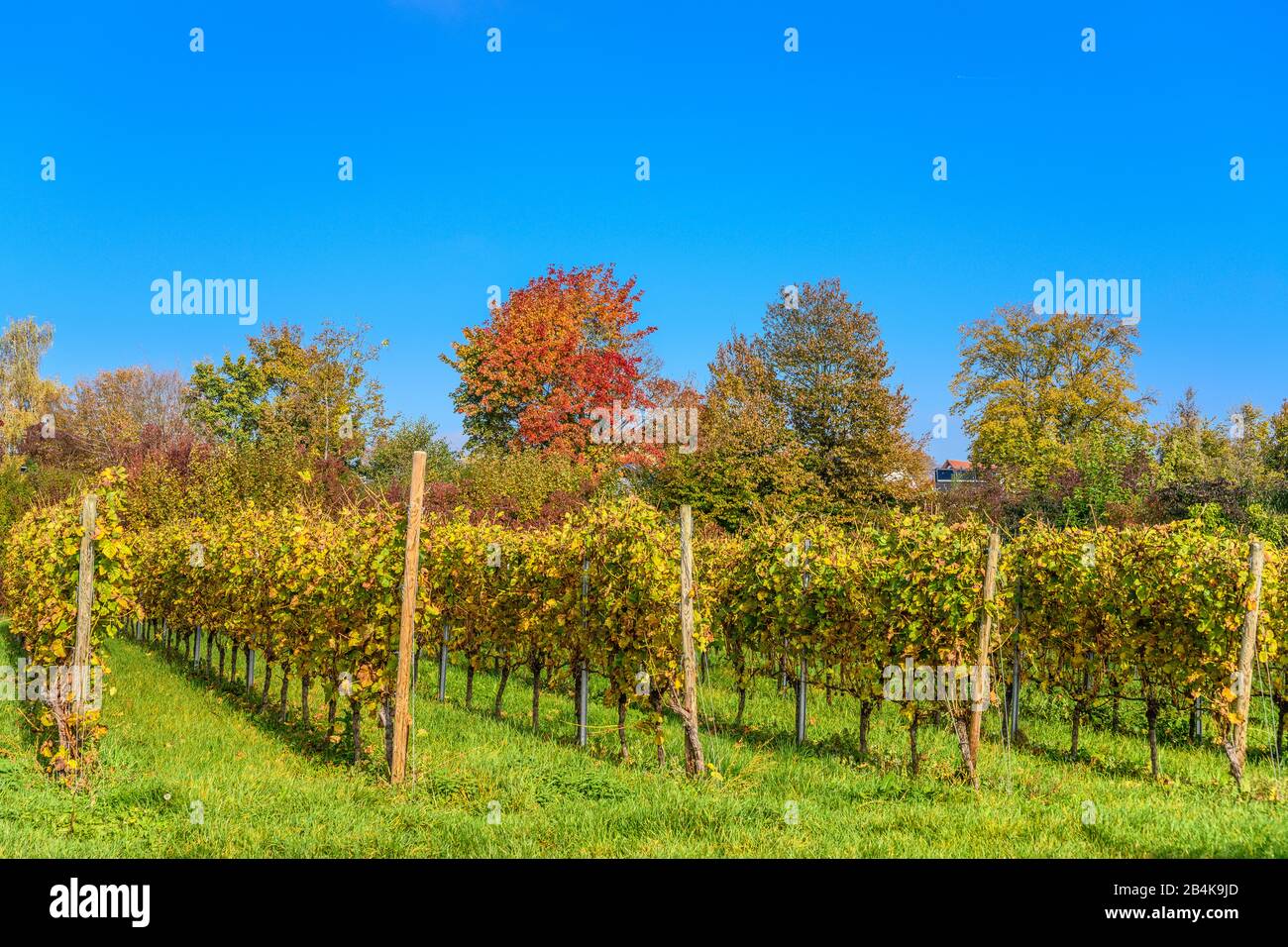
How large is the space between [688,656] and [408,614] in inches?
105

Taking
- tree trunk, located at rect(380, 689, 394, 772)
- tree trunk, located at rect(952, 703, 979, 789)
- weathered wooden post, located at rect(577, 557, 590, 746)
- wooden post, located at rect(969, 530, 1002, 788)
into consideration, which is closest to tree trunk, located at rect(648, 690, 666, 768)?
weathered wooden post, located at rect(577, 557, 590, 746)

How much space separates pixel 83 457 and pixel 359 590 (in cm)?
3877

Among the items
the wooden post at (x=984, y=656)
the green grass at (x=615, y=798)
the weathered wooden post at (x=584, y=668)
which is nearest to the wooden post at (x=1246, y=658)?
the green grass at (x=615, y=798)

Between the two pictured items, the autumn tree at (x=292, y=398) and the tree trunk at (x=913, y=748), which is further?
the autumn tree at (x=292, y=398)

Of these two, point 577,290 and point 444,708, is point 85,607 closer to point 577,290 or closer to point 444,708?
point 444,708

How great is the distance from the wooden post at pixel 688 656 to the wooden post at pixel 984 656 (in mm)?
2481

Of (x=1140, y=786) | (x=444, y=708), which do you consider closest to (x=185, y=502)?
(x=444, y=708)

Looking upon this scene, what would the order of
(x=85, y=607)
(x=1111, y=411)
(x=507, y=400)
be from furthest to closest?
(x=1111, y=411)
(x=507, y=400)
(x=85, y=607)

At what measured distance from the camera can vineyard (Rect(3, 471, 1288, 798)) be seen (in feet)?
27.0

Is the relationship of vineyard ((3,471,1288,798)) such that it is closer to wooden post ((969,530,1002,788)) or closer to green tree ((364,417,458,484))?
wooden post ((969,530,1002,788))

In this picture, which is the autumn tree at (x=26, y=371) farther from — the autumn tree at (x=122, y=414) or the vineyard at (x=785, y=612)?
the vineyard at (x=785, y=612)

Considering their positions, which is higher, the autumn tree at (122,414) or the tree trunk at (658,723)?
the autumn tree at (122,414)

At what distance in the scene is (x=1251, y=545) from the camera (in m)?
8.51

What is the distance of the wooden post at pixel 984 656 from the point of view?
791 cm
